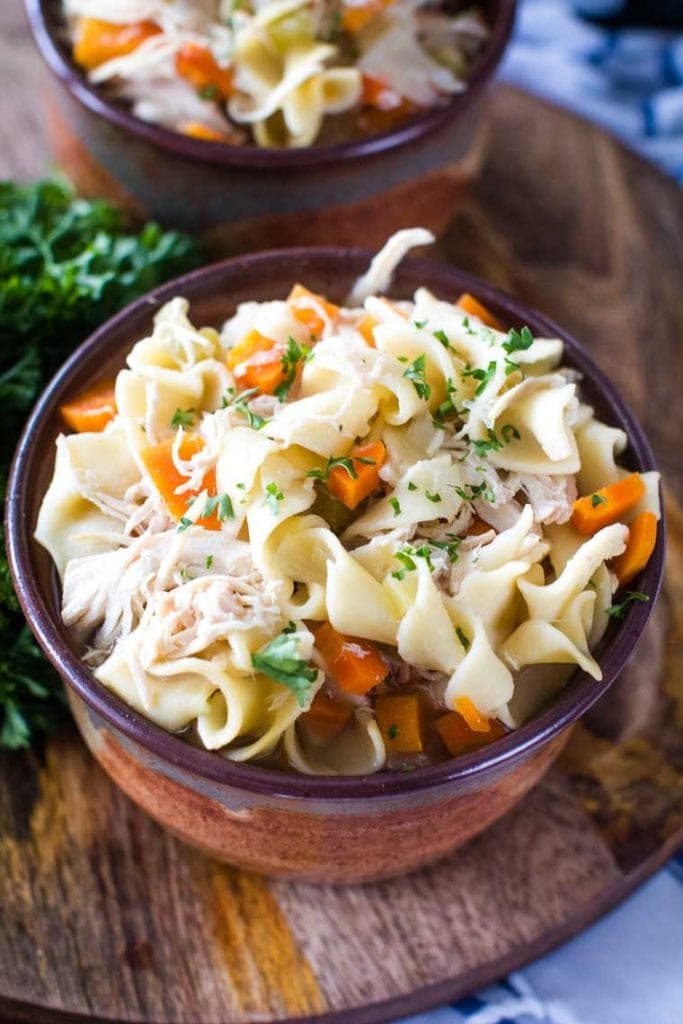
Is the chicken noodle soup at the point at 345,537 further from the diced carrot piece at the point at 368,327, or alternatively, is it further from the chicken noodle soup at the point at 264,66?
the chicken noodle soup at the point at 264,66

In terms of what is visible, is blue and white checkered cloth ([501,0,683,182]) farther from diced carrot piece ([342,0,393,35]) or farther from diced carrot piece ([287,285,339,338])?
diced carrot piece ([287,285,339,338])

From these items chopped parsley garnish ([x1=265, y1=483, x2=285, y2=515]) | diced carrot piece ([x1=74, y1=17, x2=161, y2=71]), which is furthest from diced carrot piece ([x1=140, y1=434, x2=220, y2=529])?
diced carrot piece ([x1=74, y1=17, x2=161, y2=71])

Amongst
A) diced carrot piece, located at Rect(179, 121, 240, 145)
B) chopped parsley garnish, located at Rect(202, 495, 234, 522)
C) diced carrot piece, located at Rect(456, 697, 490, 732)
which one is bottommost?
diced carrot piece, located at Rect(456, 697, 490, 732)

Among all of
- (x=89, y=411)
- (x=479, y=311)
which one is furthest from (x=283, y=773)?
(x=479, y=311)

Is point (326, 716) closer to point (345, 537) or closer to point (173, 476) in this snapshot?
point (345, 537)

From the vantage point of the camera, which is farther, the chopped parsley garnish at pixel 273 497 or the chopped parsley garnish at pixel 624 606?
the chopped parsley garnish at pixel 624 606

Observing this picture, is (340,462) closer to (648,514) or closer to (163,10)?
(648,514)

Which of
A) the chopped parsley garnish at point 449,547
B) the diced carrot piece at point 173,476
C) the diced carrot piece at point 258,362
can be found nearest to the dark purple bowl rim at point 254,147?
the diced carrot piece at point 258,362

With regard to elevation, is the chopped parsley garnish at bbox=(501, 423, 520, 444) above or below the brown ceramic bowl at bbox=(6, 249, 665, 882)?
above
